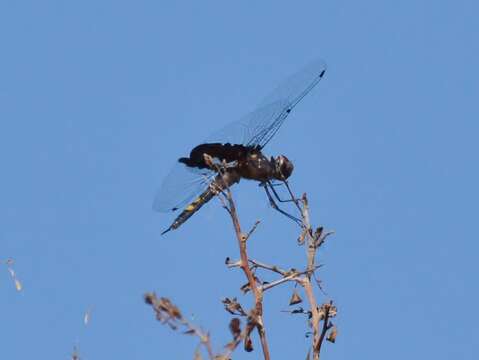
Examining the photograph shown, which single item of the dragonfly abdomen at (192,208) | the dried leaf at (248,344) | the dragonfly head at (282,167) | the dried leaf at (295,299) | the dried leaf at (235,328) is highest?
the dragonfly head at (282,167)

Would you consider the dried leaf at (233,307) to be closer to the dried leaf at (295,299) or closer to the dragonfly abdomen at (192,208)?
the dried leaf at (295,299)

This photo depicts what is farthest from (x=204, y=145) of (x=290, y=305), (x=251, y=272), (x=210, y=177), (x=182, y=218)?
(x=251, y=272)

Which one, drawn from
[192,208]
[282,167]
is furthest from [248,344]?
[282,167]

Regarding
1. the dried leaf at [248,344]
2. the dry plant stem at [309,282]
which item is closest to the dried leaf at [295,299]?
the dry plant stem at [309,282]

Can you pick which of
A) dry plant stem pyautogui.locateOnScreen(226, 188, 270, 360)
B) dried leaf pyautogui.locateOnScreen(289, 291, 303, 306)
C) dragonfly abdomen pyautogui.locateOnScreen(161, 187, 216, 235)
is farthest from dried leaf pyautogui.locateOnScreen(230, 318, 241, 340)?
dragonfly abdomen pyautogui.locateOnScreen(161, 187, 216, 235)

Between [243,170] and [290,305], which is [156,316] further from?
[243,170]

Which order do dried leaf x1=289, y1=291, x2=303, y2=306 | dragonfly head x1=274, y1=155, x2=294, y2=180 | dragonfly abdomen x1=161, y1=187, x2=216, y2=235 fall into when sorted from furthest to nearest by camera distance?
dragonfly head x1=274, y1=155, x2=294, y2=180 → dragonfly abdomen x1=161, y1=187, x2=216, y2=235 → dried leaf x1=289, y1=291, x2=303, y2=306

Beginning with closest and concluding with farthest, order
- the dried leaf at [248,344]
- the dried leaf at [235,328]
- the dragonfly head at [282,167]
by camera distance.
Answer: the dried leaf at [235,328]
the dried leaf at [248,344]
the dragonfly head at [282,167]

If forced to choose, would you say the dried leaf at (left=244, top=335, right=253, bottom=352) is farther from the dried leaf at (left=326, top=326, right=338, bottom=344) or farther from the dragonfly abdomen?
the dragonfly abdomen
